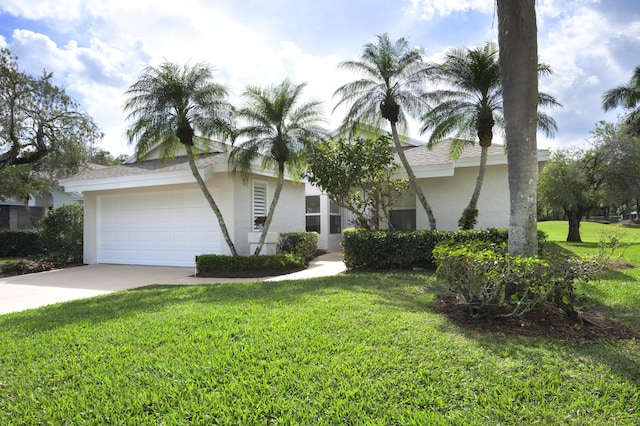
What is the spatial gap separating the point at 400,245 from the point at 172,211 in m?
8.21

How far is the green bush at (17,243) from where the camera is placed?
66.4ft

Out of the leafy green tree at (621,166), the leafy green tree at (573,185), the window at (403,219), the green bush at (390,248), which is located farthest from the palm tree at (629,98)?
the green bush at (390,248)

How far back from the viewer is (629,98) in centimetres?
2225

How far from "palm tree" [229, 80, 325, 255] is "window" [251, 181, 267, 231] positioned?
1.61m

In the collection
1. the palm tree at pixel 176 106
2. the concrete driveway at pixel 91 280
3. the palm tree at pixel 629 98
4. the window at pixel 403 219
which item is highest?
the palm tree at pixel 629 98

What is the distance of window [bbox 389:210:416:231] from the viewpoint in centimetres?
1497

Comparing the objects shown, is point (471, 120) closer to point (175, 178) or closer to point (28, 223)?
point (175, 178)

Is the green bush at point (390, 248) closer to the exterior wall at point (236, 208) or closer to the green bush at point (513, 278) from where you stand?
the exterior wall at point (236, 208)

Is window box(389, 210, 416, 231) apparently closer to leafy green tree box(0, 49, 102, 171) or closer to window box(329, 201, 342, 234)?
window box(329, 201, 342, 234)

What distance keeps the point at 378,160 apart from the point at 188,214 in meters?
6.82

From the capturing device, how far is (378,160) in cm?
1160

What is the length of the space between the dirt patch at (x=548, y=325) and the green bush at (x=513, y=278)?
121 millimetres

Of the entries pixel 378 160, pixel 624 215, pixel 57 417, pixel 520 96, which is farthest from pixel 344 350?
pixel 624 215

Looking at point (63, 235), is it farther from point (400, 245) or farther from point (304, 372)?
point (304, 372)
